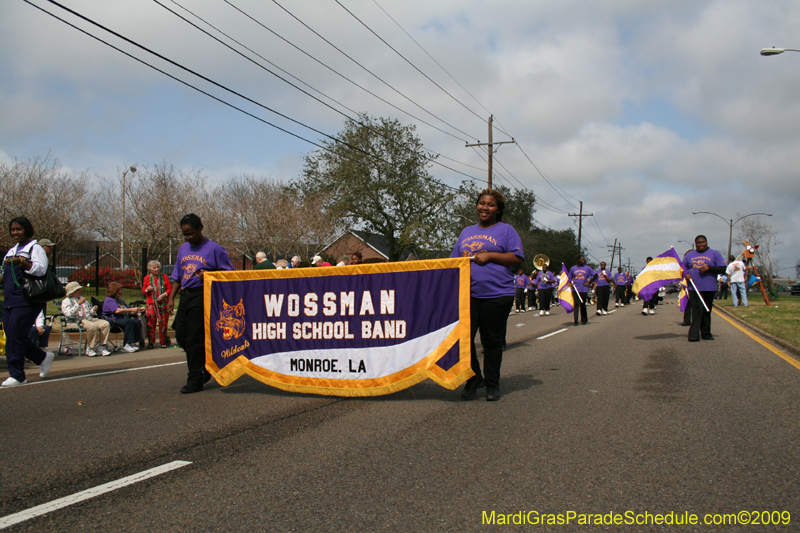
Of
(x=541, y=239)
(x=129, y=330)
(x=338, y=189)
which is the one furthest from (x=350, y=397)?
(x=541, y=239)

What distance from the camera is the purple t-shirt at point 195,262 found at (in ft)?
20.9

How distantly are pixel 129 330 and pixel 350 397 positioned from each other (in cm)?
700

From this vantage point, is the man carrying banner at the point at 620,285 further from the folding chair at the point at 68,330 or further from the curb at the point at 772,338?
the folding chair at the point at 68,330

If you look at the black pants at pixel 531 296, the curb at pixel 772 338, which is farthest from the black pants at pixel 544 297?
the curb at pixel 772 338

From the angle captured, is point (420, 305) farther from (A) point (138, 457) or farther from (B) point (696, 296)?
(B) point (696, 296)

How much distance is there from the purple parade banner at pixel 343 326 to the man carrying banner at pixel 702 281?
22.5ft

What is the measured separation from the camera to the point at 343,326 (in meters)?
5.87

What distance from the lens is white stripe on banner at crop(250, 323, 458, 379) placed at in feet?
18.2

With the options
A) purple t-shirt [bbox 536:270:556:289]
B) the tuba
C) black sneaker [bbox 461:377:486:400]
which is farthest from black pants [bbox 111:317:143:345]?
purple t-shirt [bbox 536:270:556:289]

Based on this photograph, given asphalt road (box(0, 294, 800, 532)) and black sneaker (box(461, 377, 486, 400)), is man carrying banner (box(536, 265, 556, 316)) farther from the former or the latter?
black sneaker (box(461, 377, 486, 400))

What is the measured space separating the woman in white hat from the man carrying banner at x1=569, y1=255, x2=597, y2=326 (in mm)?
11273

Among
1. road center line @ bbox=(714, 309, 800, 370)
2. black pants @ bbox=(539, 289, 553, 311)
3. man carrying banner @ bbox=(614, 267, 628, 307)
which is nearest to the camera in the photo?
road center line @ bbox=(714, 309, 800, 370)

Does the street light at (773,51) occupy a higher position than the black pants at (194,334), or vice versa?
the street light at (773,51)

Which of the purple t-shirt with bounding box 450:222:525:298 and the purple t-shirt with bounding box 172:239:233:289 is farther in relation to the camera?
the purple t-shirt with bounding box 172:239:233:289
